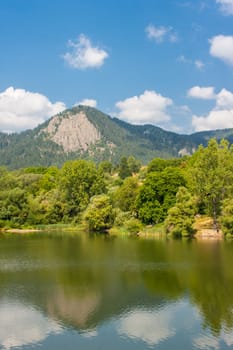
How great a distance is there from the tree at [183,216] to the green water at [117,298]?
1329cm

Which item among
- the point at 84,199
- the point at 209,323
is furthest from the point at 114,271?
the point at 84,199

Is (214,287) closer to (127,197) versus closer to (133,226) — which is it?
(133,226)

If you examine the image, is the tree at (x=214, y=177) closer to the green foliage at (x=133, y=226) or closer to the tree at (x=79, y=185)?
the green foliage at (x=133, y=226)

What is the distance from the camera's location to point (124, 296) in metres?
30.8

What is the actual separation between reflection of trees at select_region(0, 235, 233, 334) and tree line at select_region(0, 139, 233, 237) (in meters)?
10.9

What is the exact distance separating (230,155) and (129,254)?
29193 millimetres

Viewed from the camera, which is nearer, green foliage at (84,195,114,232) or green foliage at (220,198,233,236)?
green foliage at (220,198,233,236)

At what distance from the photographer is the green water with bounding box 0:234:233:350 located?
73.6 feet

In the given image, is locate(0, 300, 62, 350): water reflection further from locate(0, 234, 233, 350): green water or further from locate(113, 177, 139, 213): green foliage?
locate(113, 177, 139, 213): green foliage

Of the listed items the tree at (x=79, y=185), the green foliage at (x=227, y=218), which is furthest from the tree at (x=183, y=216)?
the tree at (x=79, y=185)

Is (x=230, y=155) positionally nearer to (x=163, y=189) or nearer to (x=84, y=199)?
(x=163, y=189)

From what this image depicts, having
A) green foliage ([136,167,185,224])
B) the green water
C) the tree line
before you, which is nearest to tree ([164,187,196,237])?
the tree line

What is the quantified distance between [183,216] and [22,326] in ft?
150

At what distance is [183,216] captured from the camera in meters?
67.2
